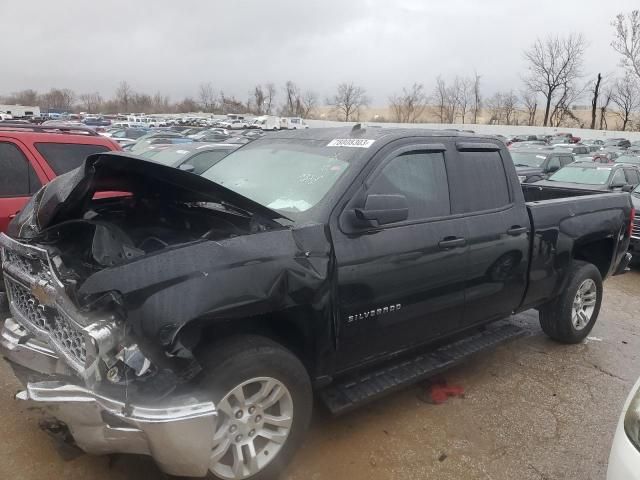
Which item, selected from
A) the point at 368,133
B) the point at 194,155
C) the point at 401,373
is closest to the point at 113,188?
the point at 368,133

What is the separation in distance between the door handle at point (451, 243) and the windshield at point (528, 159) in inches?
516

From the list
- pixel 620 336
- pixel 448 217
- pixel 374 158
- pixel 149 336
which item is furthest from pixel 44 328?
pixel 620 336

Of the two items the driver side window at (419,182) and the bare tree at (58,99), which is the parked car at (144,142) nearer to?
the driver side window at (419,182)

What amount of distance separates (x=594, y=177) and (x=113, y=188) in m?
11.0

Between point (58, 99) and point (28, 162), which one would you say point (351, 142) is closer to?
point (28, 162)

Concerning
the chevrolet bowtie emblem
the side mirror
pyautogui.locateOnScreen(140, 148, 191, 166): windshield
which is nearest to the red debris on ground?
the side mirror

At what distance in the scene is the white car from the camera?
191 cm

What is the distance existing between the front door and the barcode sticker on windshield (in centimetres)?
13

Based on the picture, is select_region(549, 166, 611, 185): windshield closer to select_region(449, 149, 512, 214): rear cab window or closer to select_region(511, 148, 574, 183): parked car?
select_region(511, 148, 574, 183): parked car

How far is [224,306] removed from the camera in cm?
234

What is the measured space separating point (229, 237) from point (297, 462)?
1.41 metres

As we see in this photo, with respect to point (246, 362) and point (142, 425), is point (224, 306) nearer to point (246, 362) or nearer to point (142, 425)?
point (246, 362)

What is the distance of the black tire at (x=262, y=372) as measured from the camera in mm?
2361

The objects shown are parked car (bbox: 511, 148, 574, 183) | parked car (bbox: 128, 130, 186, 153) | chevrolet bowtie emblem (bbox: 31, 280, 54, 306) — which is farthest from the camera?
parked car (bbox: 511, 148, 574, 183)
